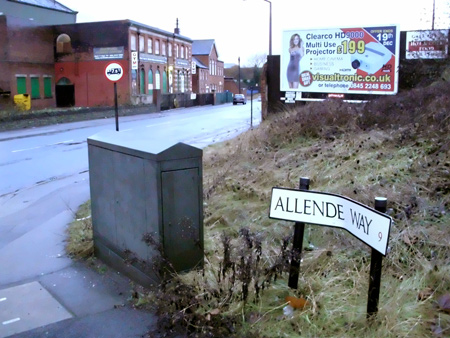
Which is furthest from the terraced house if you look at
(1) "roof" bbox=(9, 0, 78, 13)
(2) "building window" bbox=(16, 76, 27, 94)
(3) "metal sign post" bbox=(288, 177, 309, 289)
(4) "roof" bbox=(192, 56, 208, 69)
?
(3) "metal sign post" bbox=(288, 177, 309, 289)

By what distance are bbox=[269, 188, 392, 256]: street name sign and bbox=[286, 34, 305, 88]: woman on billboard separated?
54.9 feet

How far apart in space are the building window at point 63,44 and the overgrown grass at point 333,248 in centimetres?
4550

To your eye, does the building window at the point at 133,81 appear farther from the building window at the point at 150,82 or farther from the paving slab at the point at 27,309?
the paving slab at the point at 27,309

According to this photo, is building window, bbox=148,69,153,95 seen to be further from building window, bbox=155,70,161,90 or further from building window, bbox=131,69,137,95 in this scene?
building window, bbox=131,69,137,95

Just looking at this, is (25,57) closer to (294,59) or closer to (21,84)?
(21,84)

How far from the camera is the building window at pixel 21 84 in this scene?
4397 cm

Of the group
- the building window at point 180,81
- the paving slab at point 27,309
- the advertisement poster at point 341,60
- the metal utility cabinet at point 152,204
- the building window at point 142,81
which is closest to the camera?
the paving slab at point 27,309

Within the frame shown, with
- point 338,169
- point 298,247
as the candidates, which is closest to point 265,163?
point 338,169

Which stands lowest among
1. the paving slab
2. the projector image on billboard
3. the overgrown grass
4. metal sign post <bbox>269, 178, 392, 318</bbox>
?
the paving slab

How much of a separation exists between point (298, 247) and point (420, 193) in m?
2.44

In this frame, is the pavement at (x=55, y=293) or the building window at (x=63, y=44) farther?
the building window at (x=63, y=44)

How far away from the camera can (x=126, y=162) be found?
5207 millimetres

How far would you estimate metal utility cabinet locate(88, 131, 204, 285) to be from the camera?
4770 millimetres

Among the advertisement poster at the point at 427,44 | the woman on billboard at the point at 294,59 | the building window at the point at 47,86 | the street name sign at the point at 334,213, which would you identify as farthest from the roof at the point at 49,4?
the street name sign at the point at 334,213
